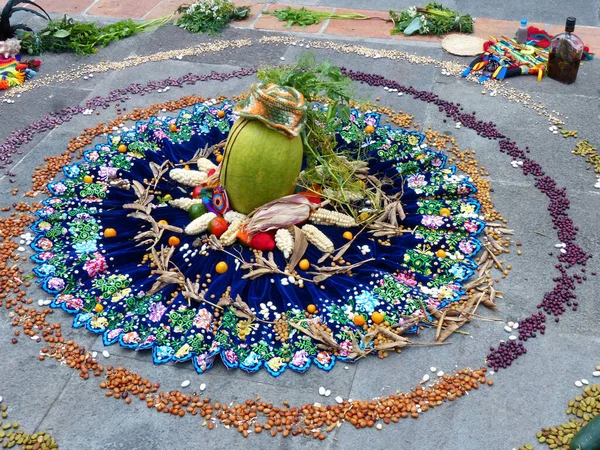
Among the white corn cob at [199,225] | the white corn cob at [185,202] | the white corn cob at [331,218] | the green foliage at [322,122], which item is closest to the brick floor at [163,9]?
the green foliage at [322,122]

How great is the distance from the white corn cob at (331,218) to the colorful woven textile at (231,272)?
52 mm

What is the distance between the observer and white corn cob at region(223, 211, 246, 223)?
4.27 metres

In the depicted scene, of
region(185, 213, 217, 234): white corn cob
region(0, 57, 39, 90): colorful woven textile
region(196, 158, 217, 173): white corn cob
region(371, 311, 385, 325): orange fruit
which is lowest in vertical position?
region(371, 311, 385, 325): orange fruit

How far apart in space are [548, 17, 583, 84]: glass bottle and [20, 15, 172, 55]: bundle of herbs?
4.50 m

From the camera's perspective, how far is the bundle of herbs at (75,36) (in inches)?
266

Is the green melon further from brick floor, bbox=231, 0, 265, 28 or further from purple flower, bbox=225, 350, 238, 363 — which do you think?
brick floor, bbox=231, 0, 265, 28

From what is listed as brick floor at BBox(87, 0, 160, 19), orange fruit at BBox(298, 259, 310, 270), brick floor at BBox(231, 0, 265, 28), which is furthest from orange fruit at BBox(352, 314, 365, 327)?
brick floor at BBox(87, 0, 160, 19)

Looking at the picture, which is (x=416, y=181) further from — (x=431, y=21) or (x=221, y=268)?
(x=431, y=21)

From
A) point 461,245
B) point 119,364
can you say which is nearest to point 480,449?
point 461,245

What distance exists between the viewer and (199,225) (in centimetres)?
421

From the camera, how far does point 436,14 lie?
7.29m

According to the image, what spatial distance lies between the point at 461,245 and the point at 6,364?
2.96 m

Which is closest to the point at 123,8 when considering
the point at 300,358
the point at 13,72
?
the point at 13,72

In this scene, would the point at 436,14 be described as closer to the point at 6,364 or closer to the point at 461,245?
the point at 461,245
